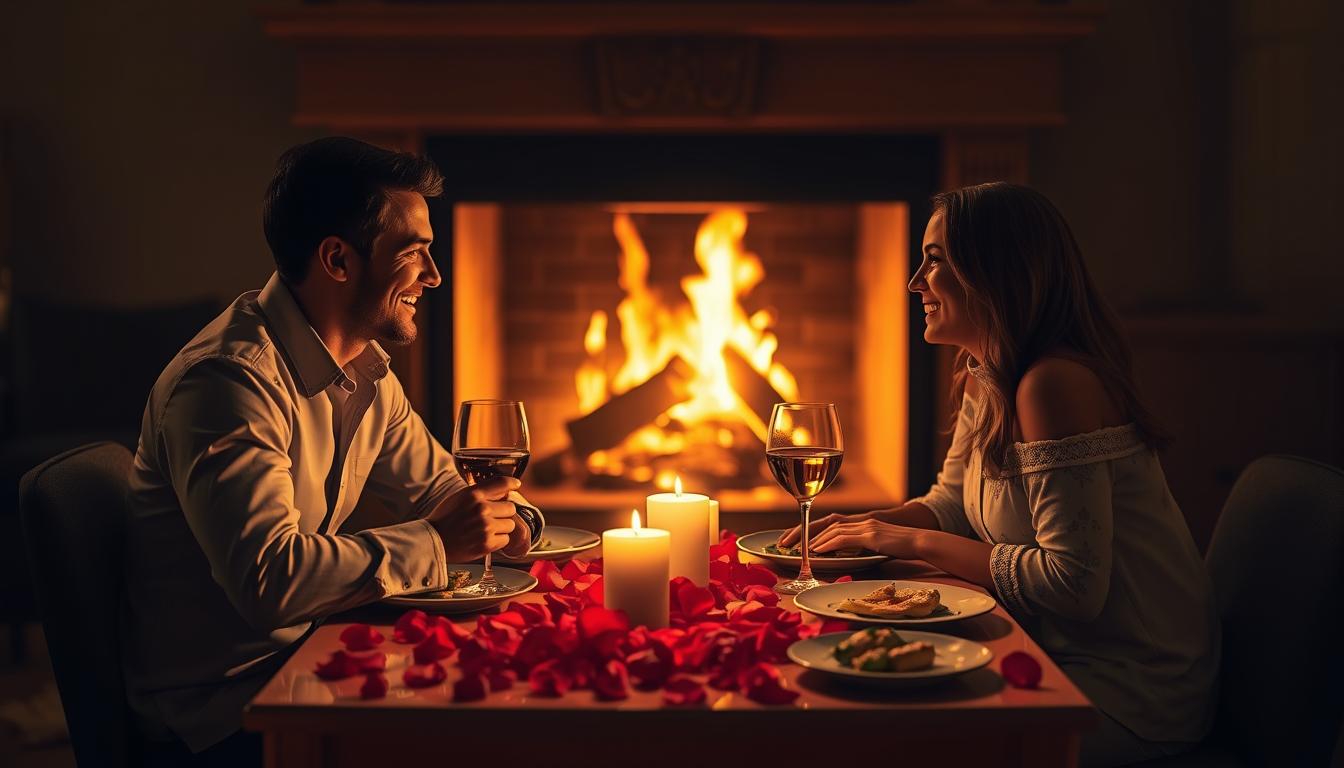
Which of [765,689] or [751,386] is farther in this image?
[751,386]

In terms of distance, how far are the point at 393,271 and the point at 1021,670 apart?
93cm

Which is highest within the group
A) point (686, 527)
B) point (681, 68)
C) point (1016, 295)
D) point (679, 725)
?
point (681, 68)

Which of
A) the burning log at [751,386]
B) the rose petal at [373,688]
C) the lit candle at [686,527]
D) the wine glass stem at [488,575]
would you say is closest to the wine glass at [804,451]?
the lit candle at [686,527]

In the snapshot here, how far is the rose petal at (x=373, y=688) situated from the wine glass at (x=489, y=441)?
336 mm

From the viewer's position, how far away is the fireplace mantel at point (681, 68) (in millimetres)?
3123

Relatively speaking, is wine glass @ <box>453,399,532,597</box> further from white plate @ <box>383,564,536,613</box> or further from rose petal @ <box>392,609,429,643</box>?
rose petal @ <box>392,609,429,643</box>

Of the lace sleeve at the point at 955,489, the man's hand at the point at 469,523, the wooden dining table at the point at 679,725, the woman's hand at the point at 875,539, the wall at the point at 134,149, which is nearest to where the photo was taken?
the wooden dining table at the point at 679,725

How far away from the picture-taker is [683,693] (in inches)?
38.5

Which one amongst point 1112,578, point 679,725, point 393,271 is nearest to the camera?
point 679,725

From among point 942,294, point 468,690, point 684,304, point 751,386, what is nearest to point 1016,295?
point 942,294

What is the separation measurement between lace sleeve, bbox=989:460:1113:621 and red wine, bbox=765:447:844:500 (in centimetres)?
21

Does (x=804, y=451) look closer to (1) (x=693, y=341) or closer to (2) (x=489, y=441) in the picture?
(2) (x=489, y=441)

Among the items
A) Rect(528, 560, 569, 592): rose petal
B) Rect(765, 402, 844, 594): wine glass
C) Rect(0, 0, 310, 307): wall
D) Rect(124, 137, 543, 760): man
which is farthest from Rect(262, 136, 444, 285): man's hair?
Rect(0, 0, 310, 307): wall

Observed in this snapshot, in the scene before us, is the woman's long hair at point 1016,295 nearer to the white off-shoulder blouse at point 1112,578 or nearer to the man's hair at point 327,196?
the white off-shoulder blouse at point 1112,578
